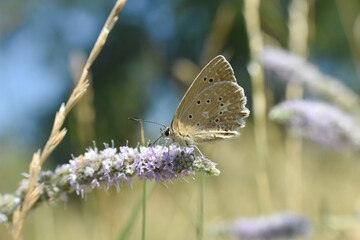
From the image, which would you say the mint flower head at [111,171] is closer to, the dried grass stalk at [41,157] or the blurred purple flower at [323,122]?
the dried grass stalk at [41,157]

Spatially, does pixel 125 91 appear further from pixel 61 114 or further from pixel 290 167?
pixel 61 114

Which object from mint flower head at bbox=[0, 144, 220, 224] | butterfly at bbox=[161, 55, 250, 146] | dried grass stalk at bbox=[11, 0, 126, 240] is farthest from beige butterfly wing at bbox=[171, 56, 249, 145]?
dried grass stalk at bbox=[11, 0, 126, 240]

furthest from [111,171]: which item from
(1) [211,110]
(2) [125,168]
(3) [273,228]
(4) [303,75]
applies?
(4) [303,75]

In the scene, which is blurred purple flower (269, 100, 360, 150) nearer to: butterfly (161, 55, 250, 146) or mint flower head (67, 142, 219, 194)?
butterfly (161, 55, 250, 146)

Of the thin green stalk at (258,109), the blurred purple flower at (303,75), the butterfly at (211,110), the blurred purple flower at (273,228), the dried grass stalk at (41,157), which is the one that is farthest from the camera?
the blurred purple flower at (303,75)

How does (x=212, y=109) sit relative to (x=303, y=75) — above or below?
below

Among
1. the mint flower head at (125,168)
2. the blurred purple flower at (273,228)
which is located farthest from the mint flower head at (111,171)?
the blurred purple flower at (273,228)

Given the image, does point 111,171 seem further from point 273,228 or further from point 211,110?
point 273,228
